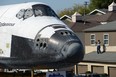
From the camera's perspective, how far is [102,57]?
136 feet

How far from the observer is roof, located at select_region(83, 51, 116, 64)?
3925cm

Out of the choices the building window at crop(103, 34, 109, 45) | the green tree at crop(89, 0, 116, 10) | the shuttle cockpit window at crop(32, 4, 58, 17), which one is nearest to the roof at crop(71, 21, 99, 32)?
the building window at crop(103, 34, 109, 45)

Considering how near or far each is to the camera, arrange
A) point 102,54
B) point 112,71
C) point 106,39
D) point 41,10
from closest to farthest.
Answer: point 41,10, point 112,71, point 102,54, point 106,39

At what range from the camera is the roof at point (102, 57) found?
39253mm

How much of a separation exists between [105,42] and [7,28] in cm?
2692

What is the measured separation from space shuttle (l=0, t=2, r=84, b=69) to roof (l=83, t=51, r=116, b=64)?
21.3 m

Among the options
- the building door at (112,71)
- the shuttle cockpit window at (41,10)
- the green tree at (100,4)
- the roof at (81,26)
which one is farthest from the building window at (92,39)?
the green tree at (100,4)

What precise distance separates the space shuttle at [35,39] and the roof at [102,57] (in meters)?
21.3

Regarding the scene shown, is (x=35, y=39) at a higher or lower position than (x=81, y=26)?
lower

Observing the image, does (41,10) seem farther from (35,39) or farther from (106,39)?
(106,39)

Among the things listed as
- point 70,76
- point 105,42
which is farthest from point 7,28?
point 105,42

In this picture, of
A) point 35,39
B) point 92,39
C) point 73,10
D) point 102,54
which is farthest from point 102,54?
point 73,10

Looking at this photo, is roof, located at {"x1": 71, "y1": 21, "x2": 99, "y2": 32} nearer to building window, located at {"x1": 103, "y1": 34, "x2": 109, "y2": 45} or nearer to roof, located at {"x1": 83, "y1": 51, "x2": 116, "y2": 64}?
roof, located at {"x1": 83, "y1": 51, "x2": 116, "y2": 64}

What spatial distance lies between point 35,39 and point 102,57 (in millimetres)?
A: 25478
